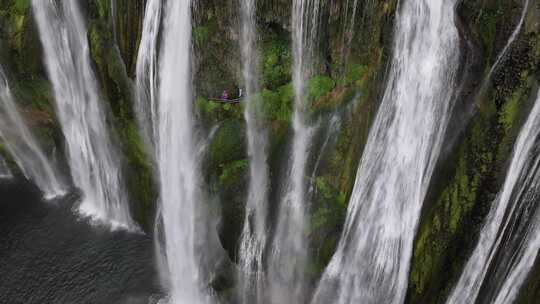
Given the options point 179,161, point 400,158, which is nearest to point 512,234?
point 400,158

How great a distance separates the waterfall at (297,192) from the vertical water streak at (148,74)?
3.11 meters

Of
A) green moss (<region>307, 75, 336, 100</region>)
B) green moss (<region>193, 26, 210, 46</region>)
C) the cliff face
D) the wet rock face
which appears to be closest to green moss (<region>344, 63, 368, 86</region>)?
the cliff face

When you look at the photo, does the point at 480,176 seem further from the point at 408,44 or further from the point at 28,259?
the point at 28,259

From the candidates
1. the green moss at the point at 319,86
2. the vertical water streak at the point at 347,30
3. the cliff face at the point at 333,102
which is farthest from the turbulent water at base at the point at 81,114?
the vertical water streak at the point at 347,30

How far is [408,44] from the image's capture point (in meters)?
7.27

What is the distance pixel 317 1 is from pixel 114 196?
28.6 feet

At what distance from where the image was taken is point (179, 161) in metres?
10.6

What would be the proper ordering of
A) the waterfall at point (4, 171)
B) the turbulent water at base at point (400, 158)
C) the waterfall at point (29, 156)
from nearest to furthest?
the turbulent water at base at point (400, 158) → the waterfall at point (29, 156) → the waterfall at point (4, 171)

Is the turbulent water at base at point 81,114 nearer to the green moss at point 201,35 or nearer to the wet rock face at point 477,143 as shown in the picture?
the green moss at point 201,35

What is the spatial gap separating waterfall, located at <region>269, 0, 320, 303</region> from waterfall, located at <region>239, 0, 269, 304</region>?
376mm

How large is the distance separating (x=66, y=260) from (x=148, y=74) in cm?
598

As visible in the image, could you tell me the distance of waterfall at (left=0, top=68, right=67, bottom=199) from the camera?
14274mm

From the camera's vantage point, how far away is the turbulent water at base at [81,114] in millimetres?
11828

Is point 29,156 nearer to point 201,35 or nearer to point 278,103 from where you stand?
point 201,35
